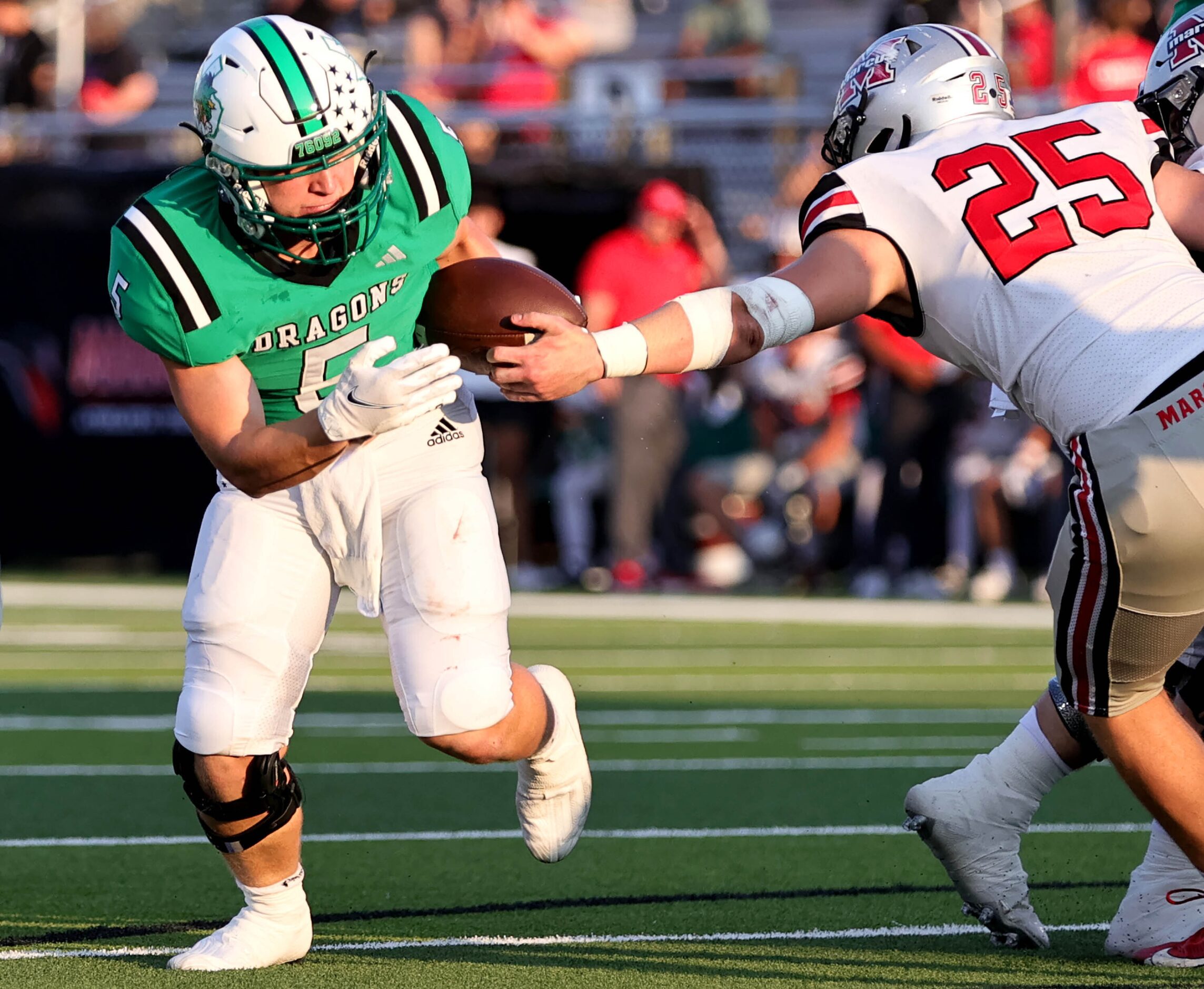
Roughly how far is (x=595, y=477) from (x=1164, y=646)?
27.5ft

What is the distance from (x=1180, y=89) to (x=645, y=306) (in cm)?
671

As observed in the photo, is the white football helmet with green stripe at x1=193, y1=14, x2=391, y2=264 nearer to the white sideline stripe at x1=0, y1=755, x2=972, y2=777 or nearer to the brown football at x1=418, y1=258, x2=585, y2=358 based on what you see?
the brown football at x1=418, y1=258, x2=585, y2=358

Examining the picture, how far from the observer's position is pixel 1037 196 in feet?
10.2

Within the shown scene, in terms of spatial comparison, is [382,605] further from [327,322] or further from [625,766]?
[625,766]

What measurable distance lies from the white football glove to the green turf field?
3.12ft

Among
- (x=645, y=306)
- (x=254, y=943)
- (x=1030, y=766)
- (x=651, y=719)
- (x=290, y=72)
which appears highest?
(x=290, y=72)

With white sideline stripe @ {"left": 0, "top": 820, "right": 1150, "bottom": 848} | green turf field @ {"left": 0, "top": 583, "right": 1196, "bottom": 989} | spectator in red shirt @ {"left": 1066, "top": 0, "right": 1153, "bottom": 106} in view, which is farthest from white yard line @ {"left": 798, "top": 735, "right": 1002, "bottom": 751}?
spectator in red shirt @ {"left": 1066, "top": 0, "right": 1153, "bottom": 106}

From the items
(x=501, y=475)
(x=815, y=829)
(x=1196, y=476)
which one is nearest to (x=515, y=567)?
(x=501, y=475)

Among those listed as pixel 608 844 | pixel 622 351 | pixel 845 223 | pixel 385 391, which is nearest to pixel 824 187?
pixel 845 223

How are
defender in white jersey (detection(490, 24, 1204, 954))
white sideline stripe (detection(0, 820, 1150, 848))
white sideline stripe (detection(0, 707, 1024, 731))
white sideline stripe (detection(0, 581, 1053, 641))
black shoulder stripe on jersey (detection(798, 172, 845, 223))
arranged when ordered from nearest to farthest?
defender in white jersey (detection(490, 24, 1204, 954)) < black shoulder stripe on jersey (detection(798, 172, 845, 223)) < white sideline stripe (detection(0, 820, 1150, 848)) < white sideline stripe (detection(0, 707, 1024, 731)) < white sideline stripe (detection(0, 581, 1053, 641))

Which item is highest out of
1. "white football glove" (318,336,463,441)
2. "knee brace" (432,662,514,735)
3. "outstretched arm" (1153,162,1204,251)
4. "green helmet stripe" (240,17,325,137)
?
"green helmet stripe" (240,17,325,137)

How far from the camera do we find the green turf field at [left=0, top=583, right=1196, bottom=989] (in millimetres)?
3312

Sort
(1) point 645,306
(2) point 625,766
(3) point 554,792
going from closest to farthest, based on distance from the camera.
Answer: (3) point 554,792 < (2) point 625,766 < (1) point 645,306

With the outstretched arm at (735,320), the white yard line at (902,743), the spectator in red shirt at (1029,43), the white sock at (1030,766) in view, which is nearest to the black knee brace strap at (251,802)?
the outstretched arm at (735,320)
